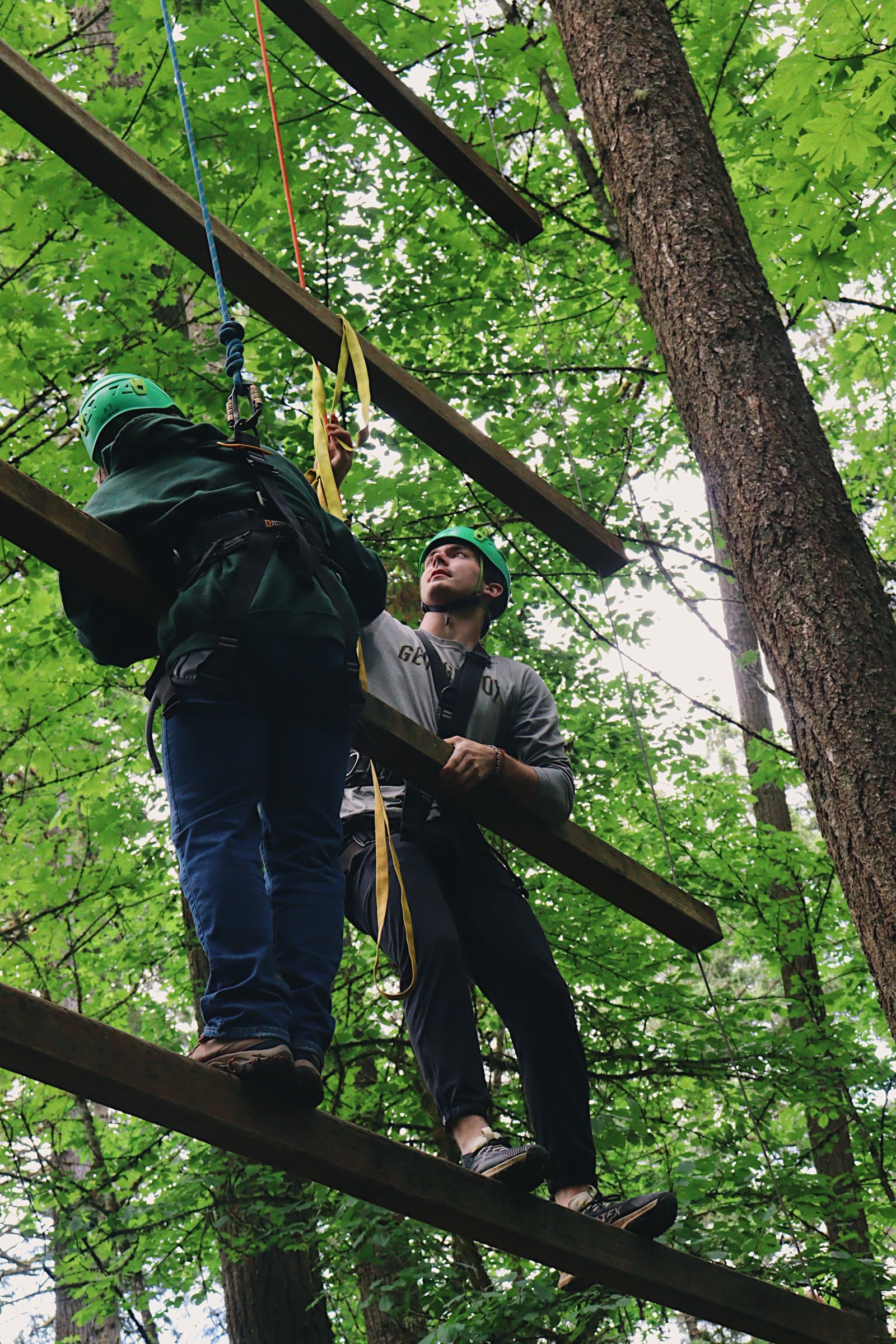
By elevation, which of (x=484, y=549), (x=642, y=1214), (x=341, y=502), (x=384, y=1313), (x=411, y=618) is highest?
(x=411, y=618)

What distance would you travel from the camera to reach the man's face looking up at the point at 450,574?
355 cm

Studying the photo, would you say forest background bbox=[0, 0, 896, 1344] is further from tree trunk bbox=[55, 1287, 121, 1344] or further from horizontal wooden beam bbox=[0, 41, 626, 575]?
tree trunk bbox=[55, 1287, 121, 1344]

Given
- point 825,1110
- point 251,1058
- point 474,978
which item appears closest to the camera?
point 251,1058

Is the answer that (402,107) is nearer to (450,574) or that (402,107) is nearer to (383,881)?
(450,574)

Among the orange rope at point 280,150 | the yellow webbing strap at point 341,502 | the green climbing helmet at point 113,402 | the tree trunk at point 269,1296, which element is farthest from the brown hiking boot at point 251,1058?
the tree trunk at point 269,1296

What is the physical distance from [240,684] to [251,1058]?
725 millimetres

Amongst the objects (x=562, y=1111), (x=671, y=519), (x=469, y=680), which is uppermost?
(x=671, y=519)

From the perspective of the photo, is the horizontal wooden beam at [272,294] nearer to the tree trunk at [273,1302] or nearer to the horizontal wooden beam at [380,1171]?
the horizontal wooden beam at [380,1171]

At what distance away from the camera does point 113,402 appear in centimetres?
247

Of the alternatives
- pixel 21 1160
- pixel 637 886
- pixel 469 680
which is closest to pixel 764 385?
pixel 469 680

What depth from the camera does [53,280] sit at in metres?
6.10

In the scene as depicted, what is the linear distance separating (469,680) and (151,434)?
120 centimetres

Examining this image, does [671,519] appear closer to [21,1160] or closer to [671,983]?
[671,983]

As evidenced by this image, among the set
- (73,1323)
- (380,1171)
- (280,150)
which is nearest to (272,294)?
(280,150)
